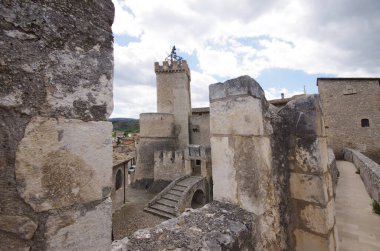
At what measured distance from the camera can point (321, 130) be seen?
8.53 feet

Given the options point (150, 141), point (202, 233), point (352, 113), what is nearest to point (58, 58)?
point (202, 233)

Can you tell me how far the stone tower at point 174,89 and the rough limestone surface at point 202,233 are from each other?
2156 centimetres

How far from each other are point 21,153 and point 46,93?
27 cm

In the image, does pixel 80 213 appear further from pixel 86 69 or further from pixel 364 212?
pixel 364 212

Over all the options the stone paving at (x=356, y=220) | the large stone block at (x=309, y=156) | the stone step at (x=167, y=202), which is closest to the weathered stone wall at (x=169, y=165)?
the stone step at (x=167, y=202)

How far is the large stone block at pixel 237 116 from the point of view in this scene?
217 centimetres

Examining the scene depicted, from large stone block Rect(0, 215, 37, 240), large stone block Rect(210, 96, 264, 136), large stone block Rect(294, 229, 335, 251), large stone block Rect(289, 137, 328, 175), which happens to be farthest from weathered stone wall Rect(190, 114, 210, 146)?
large stone block Rect(0, 215, 37, 240)

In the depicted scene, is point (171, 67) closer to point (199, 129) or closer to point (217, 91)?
point (199, 129)

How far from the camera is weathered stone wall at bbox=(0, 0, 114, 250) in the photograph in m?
0.85

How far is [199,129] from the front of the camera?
23.6 meters

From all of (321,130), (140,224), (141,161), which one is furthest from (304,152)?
(141,161)

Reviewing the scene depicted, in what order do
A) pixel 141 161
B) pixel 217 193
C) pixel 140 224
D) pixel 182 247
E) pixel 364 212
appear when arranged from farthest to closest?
pixel 141 161, pixel 140 224, pixel 364 212, pixel 217 193, pixel 182 247

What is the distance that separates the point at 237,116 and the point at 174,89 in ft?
74.0

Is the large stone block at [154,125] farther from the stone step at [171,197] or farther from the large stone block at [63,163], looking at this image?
the large stone block at [63,163]
